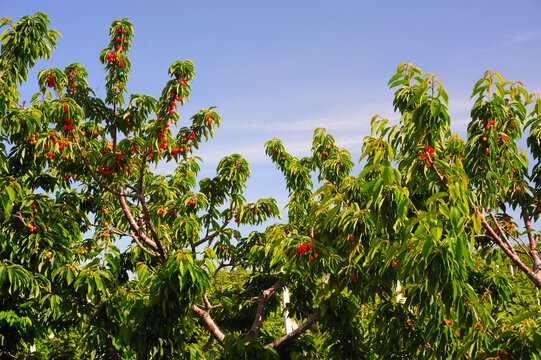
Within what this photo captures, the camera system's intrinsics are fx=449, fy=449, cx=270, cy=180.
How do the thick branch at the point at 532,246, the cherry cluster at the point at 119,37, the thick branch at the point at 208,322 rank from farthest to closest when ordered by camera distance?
the cherry cluster at the point at 119,37 < the thick branch at the point at 208,322 < the thick branch at the point at 532,246

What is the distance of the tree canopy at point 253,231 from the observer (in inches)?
149

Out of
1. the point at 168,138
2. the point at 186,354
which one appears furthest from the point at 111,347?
the point at 168,138

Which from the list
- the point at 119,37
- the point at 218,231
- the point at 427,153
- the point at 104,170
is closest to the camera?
the point at 427,153

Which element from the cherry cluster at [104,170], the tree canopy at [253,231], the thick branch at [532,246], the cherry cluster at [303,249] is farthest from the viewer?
the cherry cluster at [104,170]

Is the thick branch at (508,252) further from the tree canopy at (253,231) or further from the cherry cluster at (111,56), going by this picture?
the cherry cluster at (111,56)

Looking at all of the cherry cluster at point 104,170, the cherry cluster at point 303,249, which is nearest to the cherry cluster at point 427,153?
the cherry cluster at point 303,249

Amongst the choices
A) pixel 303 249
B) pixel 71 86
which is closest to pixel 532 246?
pixel 303 249

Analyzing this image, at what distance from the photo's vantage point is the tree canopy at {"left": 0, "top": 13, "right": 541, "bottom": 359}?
149 inches

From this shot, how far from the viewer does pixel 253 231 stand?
7.58m

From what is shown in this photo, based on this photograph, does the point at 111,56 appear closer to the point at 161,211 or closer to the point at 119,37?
the point at 119,37

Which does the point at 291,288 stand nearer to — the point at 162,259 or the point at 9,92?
the point at 162,259

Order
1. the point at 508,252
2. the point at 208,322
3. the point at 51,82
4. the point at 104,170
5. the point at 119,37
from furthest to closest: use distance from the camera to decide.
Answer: the point at 119,37 < the point at 51,82 < the point at 104,170 < the point at 208,322 < the point at 508,252

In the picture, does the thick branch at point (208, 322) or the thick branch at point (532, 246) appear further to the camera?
the thick branch at point (208, 322)

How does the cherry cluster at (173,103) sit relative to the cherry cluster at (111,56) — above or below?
below
